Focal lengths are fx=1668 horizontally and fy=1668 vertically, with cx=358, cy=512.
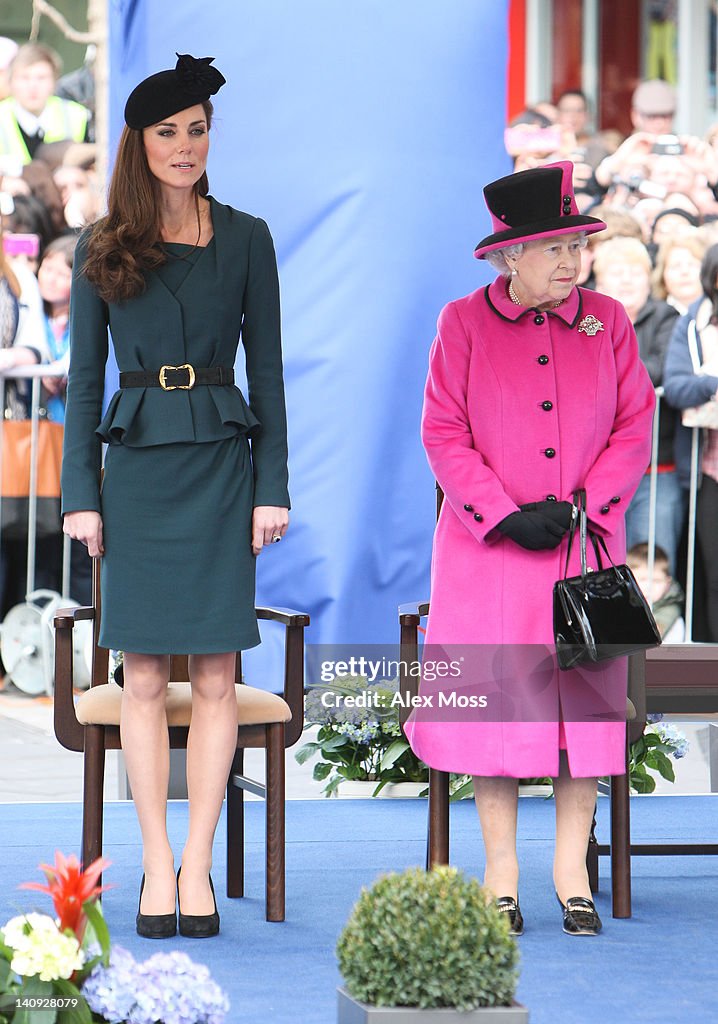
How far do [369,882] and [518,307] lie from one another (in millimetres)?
1159

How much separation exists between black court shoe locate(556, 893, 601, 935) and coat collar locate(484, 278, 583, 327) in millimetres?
1002

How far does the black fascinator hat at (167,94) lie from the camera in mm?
2773

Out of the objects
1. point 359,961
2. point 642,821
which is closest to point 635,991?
point 359,961

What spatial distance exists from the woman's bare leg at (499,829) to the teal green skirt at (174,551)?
19.4 inches

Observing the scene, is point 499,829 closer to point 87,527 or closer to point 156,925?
point 156,925

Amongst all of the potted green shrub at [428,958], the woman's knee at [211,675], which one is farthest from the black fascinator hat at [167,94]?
the potted green shrub at [428,958]

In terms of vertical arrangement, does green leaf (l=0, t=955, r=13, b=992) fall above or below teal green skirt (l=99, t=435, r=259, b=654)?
below

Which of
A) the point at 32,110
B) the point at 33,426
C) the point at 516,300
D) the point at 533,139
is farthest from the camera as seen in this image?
the point at 32,110

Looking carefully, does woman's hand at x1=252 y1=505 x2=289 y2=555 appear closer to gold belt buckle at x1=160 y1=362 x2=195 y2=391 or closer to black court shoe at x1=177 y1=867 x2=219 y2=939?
gold belt buckle at x1=160 y1=362 x2=195 y2=391

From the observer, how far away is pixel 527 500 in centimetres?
288

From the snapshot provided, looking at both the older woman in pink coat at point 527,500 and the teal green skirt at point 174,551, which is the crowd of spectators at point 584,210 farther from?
the teal green skirt at point 174,551

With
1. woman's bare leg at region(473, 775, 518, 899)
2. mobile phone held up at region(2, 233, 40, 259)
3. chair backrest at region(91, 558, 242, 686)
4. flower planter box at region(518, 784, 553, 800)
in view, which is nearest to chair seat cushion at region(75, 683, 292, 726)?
chair backrest at region(91, 558, 242, 686)

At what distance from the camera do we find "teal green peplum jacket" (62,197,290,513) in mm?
2791

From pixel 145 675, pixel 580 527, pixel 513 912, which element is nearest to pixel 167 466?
pixel 145 675
